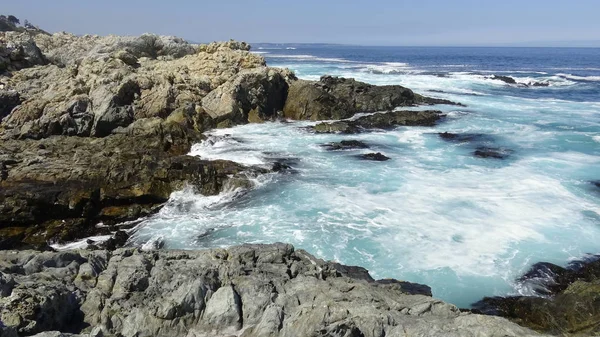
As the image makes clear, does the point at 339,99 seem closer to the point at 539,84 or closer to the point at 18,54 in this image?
the point at 18,54

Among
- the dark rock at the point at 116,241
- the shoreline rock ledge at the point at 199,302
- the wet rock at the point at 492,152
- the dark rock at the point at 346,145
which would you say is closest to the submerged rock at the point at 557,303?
the shoreline rock ledge at the point at 199,302

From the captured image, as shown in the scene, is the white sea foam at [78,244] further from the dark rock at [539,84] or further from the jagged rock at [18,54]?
the dark rock at [539,84]

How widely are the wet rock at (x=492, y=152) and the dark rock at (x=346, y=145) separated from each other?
634cm

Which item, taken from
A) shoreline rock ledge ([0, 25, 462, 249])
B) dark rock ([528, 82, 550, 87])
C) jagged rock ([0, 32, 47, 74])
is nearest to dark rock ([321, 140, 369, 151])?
shoreline rock ledge ([0, 25, 462, 249])

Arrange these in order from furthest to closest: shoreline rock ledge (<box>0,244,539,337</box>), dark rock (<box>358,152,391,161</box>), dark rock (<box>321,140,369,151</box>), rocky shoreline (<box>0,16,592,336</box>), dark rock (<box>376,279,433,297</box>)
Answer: dark rock (<box>321,140,369,151</box>) < dark rock (<box>358,152,391,161</box>) < dark rock (<box>376,279,433,297</box>) < rocky shoreline (<box>0,16,592,336</box>) < shoreline rock ledge (<box>0,244,539,337</box>)

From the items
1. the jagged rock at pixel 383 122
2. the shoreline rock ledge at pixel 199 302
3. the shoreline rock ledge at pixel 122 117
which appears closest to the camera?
the shoreline rock ledge at pixel 199 302

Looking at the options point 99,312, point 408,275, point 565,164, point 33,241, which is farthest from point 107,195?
point 565,164

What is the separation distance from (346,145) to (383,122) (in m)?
A: 6.95

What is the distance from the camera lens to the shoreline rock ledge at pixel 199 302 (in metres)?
6.94

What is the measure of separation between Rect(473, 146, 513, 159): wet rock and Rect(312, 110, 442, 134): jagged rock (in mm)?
6662

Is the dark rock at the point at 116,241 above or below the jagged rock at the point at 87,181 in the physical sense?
below

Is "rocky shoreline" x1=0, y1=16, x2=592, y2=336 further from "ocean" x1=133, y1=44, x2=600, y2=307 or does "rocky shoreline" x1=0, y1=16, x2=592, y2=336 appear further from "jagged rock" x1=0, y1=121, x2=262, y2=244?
"ocean" x1=133, y1=44, x2=600, y2=307

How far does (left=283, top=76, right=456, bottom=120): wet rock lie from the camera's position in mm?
33312

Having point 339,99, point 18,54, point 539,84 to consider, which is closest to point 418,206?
point 339,99
